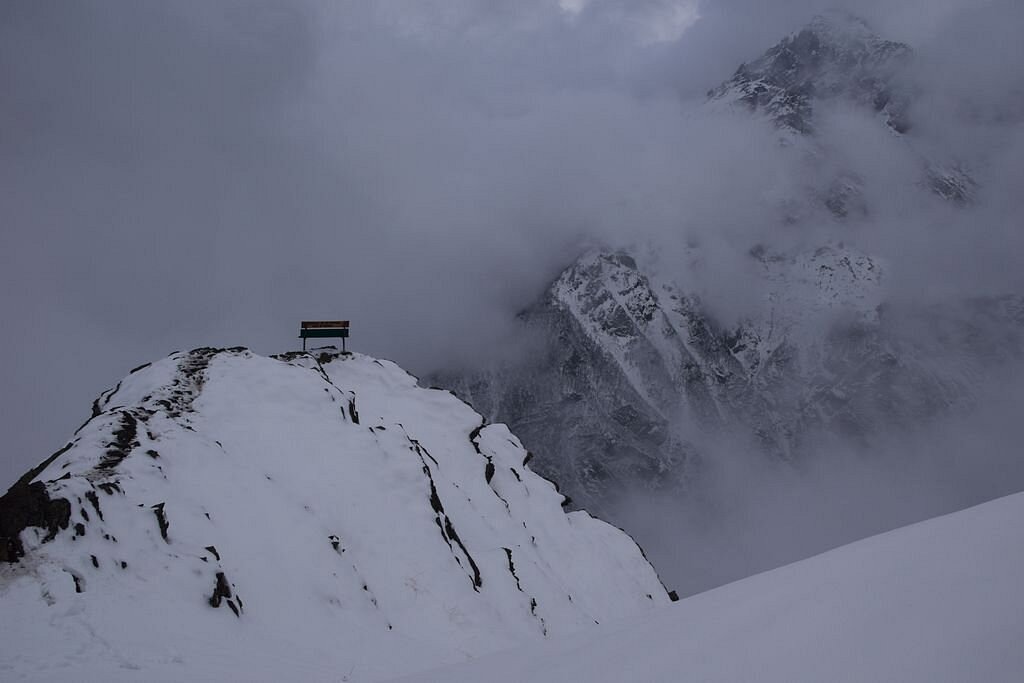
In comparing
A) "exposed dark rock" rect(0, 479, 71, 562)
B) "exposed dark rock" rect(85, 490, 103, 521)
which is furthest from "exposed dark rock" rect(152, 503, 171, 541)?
"exposed dark rock" rect(0, 479, 71, 562)

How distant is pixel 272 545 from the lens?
17.2m

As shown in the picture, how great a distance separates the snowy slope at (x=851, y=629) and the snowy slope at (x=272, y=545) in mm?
9759

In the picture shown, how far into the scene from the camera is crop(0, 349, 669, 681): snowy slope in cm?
1132

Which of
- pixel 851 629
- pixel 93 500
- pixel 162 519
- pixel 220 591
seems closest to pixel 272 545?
pixel 220 591

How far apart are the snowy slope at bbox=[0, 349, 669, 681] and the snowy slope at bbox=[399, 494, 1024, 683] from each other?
976cm

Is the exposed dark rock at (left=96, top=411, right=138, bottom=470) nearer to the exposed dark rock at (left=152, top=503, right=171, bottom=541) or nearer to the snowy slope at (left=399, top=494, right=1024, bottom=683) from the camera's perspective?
the exposed dark rock at (left=152, top=503, right=171, bottom=541)

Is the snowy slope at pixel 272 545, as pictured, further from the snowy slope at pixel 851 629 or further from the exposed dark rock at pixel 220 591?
the snowy slope at pixel 851 629

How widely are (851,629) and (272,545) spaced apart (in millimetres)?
17263

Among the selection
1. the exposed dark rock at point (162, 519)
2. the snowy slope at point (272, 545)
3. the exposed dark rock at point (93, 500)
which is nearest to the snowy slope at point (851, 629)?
the snowy slope at point (272, 545)

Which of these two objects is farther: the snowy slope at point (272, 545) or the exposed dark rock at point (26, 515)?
the snowy slope at point (272, 545)

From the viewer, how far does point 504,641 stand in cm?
2058

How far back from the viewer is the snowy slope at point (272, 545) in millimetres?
11320

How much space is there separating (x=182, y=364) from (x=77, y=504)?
14184mm

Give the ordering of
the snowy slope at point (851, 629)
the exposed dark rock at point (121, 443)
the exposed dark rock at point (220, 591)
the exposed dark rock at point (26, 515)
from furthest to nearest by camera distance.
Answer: the exposed dark rock at point (121, 443) < the exposed dark rock at point (220, 591) < the exposed dark rock at point (26, 515) < the snowy slope at point (851, 629)
